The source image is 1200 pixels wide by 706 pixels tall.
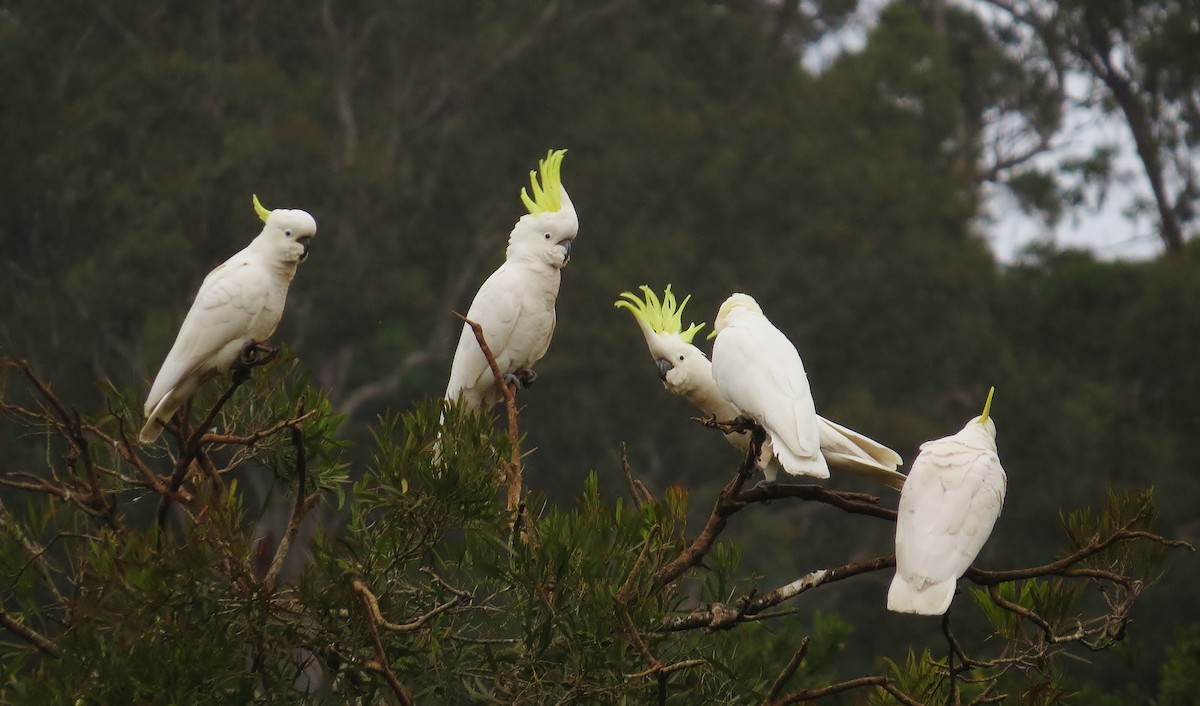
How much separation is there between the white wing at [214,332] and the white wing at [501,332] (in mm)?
651

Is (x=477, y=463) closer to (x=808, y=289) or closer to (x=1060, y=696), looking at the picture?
(x=1060, y=696)

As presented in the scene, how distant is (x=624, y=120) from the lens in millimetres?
12859

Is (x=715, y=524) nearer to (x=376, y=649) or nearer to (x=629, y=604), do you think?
(x=629, y=604)

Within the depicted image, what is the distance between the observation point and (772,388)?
10.5 feet

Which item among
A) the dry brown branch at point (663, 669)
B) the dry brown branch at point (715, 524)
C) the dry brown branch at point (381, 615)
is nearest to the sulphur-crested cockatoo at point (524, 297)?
the dry brown branch at point (715, 524)

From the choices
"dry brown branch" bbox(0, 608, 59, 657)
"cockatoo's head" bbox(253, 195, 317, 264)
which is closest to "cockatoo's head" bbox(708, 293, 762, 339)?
"cockatoo's head" bbox(253, 195, 317, 264)

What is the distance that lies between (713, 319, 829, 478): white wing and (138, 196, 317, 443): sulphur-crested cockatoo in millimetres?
1003

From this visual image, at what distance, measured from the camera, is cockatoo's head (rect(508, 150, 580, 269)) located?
13.6 feet

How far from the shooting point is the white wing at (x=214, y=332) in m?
3.56

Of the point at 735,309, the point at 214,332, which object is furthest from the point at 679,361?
the point at 214,332

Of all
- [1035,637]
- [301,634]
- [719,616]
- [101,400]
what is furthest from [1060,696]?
[101,400]

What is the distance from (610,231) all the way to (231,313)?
9.29 metres

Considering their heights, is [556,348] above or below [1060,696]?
below

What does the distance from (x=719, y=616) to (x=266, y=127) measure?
9859 millimetres
